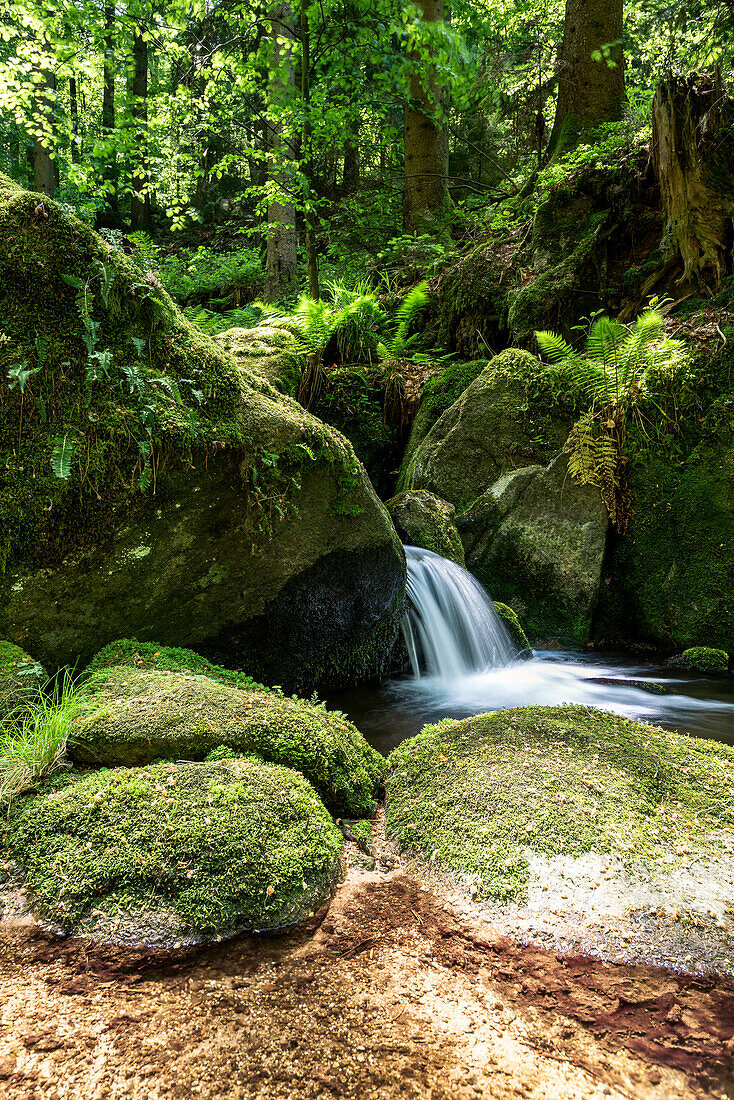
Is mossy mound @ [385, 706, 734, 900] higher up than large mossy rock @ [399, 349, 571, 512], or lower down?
lower down

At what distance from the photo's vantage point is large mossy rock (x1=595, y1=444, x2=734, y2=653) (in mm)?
5848

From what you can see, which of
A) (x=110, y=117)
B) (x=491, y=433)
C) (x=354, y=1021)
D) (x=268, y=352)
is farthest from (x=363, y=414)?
(x=110, y=117)

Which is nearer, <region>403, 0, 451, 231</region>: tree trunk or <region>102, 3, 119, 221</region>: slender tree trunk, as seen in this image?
<region>102, 3, 119, 221</region>: slender tree trunk

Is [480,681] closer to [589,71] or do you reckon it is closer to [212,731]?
[212,731]

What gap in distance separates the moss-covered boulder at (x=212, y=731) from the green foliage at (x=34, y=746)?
6 cm

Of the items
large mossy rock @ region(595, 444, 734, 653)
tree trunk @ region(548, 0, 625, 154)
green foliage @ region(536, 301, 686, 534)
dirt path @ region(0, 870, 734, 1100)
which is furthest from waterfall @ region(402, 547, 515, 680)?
tree trunk @ region(548, 0, 625, 154)

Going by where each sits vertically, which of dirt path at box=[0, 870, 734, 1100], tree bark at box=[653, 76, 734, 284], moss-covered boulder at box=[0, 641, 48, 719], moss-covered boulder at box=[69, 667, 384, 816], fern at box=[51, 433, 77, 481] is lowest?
dirt path at box=[0, 870, 734, 1100]

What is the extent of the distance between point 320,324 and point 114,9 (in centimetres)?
593

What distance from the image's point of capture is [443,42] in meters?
6.23

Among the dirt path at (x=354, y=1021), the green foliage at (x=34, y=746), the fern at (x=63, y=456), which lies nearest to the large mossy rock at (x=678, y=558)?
the dirt path at (x=354, y=1021)

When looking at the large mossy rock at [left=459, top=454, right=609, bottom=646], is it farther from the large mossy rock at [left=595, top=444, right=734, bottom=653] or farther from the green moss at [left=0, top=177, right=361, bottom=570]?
the green moss at [left=0, top=177, right=361, bottom=570]

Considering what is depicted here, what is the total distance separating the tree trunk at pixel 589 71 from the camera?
8547 millimetres

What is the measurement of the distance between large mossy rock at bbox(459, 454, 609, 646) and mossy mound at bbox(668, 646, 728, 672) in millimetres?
1031

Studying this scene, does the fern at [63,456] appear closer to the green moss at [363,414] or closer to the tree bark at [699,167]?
the green moss at [363,414]
